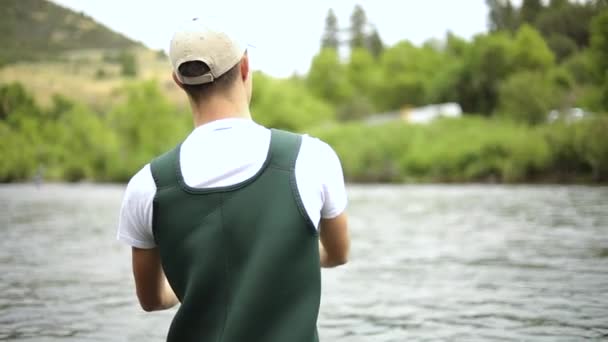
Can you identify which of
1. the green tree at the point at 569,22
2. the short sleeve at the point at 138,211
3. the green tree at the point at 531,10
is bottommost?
the short sleeve at the point at 138,211

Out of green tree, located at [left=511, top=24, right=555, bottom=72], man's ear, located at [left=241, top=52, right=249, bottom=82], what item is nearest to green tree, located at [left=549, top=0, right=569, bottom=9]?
green tree, located at [left=511, top=24, right=555, bottom=72]

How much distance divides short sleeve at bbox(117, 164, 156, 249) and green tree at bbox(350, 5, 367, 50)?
162150mm

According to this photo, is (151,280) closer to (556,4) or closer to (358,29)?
(556,4)

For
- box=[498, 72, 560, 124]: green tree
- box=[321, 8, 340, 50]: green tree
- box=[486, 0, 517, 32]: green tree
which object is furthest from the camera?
box=[321, 8, 340, 50]: green tree

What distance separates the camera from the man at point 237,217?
250 cm

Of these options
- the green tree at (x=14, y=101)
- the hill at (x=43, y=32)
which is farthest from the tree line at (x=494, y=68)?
the green tree at (x=14, y=101)

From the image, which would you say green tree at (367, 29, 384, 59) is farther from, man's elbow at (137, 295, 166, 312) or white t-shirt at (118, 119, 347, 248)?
white t-shirt at (118, 119, 347, 248)

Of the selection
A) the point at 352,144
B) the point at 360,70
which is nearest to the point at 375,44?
the point at 360,70

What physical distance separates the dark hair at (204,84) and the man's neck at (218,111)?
0.03m

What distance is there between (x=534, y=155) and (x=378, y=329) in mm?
53558

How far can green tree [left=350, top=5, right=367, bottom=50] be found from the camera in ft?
540

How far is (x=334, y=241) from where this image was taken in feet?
8.96

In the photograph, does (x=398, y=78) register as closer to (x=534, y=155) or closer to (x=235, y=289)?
(x=534, y=155)

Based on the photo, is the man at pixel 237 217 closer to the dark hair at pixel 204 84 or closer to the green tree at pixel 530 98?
the dark hair at pixel 204 84
